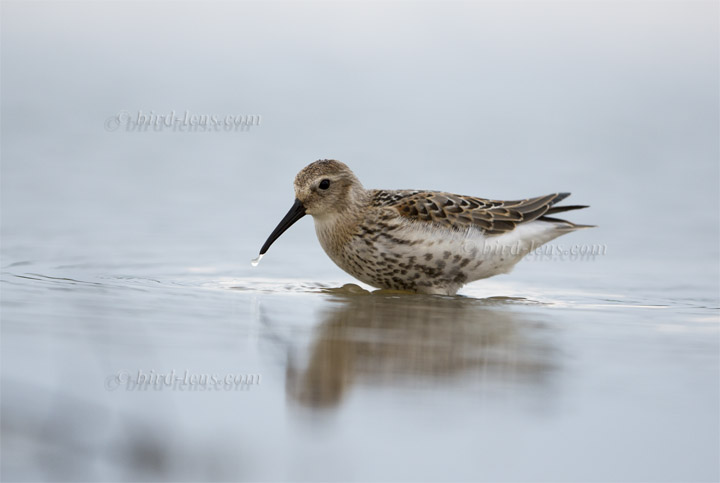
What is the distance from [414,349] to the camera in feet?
15.7

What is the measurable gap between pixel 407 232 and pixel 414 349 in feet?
7.59

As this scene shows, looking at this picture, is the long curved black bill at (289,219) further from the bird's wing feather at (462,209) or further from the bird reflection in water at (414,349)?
the bird reflection in water at (414,349)

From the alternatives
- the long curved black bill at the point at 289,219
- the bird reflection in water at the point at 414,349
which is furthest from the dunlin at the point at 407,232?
the bird reflection in water at the point at 414,349

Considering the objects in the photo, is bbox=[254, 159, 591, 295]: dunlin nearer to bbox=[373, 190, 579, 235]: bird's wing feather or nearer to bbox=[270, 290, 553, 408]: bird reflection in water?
bbox=[373, 190, 579, 235]: bird's wing feather

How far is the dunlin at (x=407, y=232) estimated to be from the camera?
701 cm

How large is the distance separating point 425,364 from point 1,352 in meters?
1.96

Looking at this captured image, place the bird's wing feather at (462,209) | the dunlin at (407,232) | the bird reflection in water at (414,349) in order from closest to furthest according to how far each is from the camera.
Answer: the bird reflection in water at (414,349), the dunlin at (407,232), the bird's wing feather at (462,209)

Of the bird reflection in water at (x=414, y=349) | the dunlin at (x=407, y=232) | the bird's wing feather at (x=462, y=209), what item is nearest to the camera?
the bird reflection in water at (x=414, y=349)

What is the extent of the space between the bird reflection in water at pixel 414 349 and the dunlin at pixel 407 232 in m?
0.61

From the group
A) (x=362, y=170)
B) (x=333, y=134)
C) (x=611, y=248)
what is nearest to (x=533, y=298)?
(x=611, y=248)

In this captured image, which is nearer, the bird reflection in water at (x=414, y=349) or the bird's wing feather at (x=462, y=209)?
the bird reflection in water at (x=414, y=349)

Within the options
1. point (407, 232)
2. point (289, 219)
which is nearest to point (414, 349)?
point (407, 232)

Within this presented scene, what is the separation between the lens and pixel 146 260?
24.9 feet

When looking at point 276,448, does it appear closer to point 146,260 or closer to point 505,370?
point 505,370
